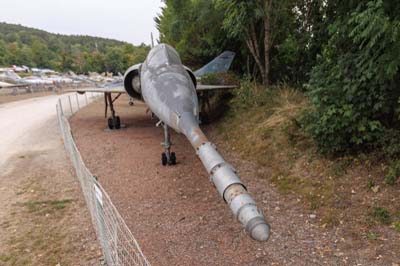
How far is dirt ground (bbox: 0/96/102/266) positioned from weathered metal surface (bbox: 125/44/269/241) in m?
2.19

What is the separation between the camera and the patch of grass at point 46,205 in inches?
228

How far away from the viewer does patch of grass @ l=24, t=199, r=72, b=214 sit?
5788 millimetres

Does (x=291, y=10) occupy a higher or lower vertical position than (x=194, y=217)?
higher

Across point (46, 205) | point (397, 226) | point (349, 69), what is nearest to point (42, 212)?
point (46, 205)

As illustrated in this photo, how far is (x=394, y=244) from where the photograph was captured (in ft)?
12.8

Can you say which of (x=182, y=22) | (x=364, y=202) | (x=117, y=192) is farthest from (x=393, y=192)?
(x=182, y=22)

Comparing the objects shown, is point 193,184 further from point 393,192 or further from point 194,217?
point 393,192

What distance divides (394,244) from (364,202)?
990 millimetres

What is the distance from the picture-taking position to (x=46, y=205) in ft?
19.7

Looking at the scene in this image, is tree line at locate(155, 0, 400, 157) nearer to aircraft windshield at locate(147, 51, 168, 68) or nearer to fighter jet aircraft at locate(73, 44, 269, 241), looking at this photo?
fighter jet aircraft at locate(73, 44, 269, 241)

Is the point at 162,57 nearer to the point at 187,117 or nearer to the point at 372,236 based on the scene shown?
the point at 187,117

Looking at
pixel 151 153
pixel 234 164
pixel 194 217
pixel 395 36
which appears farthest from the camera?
pixel 151 153

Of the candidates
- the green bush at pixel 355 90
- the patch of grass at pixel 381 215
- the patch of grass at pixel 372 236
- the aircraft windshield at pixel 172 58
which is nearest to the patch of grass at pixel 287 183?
the green bush at pixel 355 90

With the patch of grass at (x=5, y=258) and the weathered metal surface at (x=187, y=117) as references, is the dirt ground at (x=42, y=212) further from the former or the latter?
the weathered metal surface at (x=187, y=117)
